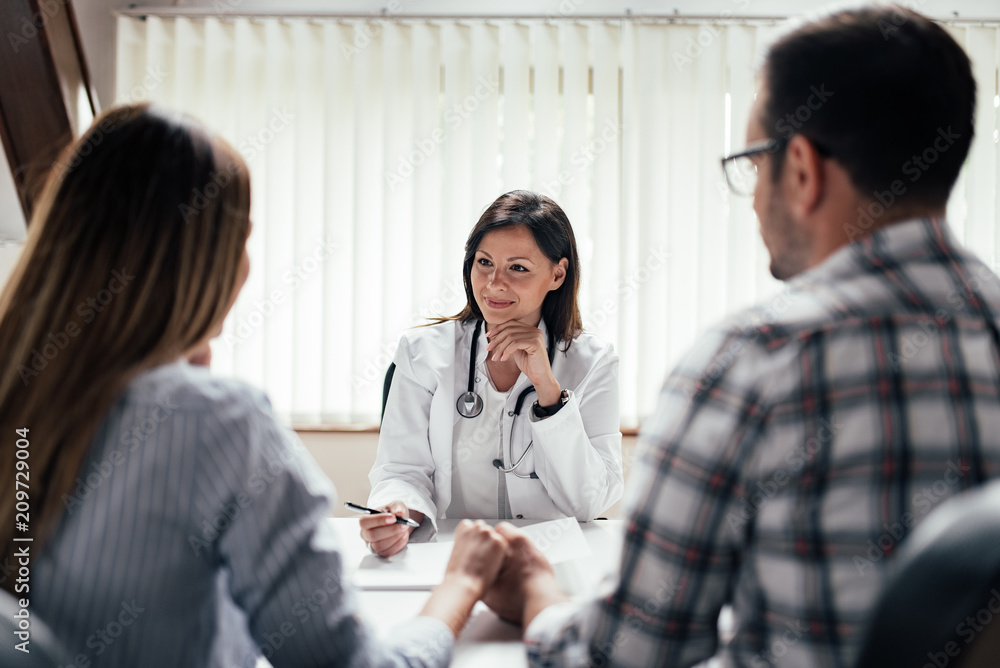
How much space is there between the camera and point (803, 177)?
2.27 feet

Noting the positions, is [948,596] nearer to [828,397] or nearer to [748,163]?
[828,397]

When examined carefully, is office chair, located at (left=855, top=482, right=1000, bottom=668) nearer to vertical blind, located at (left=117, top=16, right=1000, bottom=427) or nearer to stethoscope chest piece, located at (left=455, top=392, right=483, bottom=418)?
stethoscope chest piece, located at (left=455, top=392, right=483, bottom=418)

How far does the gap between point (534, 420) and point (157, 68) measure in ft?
8.17

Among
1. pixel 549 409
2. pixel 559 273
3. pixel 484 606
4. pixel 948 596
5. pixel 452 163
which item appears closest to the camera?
pixel 948 596

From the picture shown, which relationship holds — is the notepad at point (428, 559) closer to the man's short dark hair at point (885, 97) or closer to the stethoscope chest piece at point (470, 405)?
the stethoscope chest piece at point (470, 405)

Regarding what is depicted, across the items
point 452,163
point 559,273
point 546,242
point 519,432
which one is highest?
point 452,163

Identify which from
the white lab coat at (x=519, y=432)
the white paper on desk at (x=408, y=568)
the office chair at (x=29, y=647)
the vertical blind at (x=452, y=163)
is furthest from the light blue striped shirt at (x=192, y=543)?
the vertical blind at (x=452, y=163)

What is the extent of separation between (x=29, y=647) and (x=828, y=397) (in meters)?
0.64

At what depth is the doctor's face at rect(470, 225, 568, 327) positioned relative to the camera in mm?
1837

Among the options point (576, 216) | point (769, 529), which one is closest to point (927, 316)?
point (769, 529)

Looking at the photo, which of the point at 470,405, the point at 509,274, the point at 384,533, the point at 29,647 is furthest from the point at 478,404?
the point at 29,647

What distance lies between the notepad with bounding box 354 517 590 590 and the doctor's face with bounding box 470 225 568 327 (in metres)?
0.66

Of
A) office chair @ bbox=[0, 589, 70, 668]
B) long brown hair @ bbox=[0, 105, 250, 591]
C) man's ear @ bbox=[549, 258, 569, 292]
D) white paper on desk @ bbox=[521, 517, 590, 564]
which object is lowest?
white paper on desk @ bbox=[521, 517, 590, 564]

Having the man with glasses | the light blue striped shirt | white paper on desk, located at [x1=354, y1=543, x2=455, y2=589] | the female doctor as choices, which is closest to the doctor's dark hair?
the female doctor
